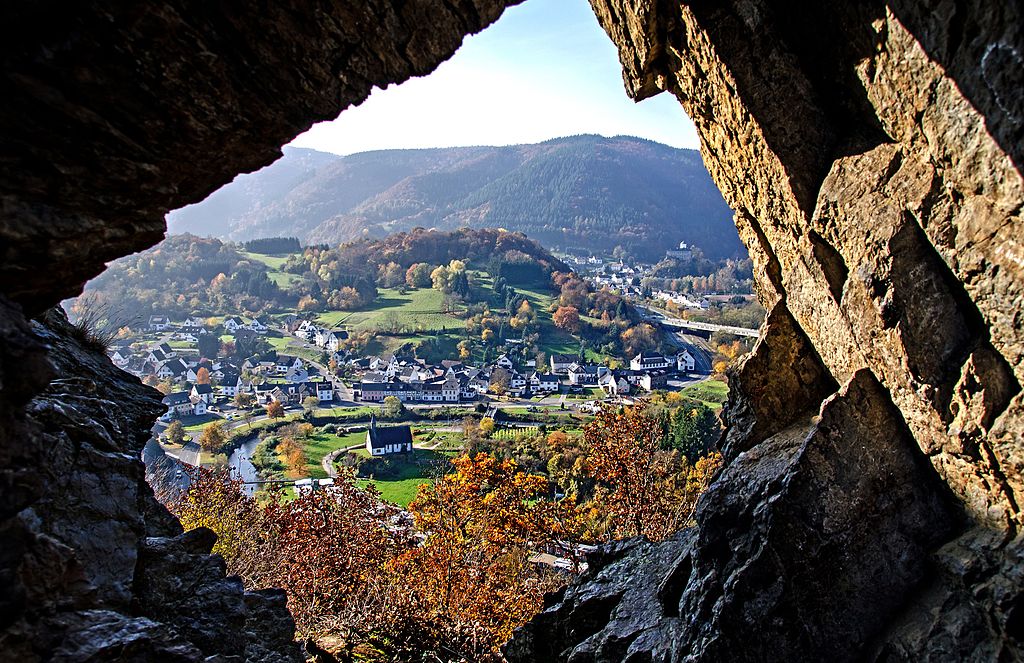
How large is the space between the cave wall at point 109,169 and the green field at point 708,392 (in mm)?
60322

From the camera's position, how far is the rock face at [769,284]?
15.4ft

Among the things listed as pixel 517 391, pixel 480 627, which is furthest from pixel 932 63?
pixel 517 391

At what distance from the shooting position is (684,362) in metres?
89.3

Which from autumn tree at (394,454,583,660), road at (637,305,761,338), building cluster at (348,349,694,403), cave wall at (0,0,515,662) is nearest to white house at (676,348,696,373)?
building cluster at (348,349,694,403)

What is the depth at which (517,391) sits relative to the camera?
77.9 m

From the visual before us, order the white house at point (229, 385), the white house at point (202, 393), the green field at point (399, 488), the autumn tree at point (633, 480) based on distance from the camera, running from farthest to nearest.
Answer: the white house at point (229, 385)
the white house at point (202, 393)
the green field at point (399, 488)
the autumn tree at point (633, 480)

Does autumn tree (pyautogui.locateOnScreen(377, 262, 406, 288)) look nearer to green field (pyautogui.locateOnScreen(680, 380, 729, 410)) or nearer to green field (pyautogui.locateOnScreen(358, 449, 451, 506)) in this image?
green field (pyautogui.locateOnScreen(680, 380, 729, 410))

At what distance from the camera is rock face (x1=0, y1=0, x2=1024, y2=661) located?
470cm

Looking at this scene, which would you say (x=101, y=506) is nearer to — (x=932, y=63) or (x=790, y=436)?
(x=790, y=436)

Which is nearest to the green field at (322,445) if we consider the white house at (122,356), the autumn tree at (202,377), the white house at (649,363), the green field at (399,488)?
the green field at (399,488)

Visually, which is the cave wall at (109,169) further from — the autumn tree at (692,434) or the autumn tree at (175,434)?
the autumn tree at (175,434)

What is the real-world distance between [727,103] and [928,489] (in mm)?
5043

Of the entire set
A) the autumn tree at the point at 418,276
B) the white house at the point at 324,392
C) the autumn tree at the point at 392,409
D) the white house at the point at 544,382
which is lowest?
the autumn tree at the point at 392,409

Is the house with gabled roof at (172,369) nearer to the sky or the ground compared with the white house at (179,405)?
nearer to the sky
